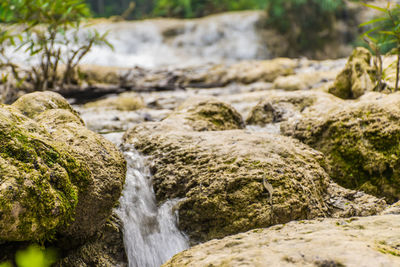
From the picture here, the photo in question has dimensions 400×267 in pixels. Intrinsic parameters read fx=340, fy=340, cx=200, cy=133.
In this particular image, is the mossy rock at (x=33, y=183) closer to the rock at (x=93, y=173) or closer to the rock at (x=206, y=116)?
the rock at (x=93, y=173)

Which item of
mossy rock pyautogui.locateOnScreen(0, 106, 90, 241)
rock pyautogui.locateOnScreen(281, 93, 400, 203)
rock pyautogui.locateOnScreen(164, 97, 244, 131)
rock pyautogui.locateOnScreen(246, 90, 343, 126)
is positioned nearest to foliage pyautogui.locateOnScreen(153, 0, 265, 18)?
rock pyautogui.locateOnScreen(246, 90, 343, 126)

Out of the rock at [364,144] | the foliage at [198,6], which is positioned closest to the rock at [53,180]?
the rock at [364,144]

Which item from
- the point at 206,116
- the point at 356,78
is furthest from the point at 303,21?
the point at 206,116

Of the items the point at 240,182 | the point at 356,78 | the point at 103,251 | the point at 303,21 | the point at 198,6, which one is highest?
the point at 198,6

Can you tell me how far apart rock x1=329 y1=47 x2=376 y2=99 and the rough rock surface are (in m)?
2.00

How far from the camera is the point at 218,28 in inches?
546

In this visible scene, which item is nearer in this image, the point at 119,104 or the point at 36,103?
the point at 36,103

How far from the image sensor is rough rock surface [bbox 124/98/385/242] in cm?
237

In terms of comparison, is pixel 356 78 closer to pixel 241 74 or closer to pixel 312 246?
pixel 312 246

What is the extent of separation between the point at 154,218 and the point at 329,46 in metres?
14.1

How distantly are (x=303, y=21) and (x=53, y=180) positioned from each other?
14.6 m

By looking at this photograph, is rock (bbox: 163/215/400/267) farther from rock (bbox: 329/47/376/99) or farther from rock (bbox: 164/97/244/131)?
rock (bbox: 329/47/376/99)

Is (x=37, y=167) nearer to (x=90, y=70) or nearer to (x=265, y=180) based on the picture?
(x=265, y=180)

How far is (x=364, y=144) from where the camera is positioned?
3.06m
